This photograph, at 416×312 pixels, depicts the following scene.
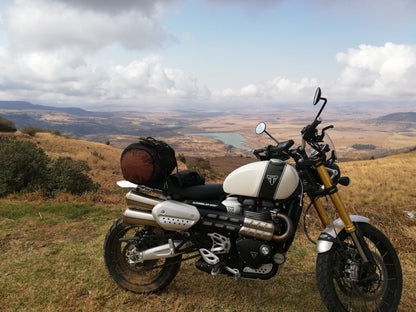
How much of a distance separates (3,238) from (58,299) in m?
2.68

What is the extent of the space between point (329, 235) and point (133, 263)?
2.44m

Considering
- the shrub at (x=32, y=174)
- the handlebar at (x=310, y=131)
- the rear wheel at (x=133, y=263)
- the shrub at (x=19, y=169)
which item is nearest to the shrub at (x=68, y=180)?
the shrub at (x=32, y=174)

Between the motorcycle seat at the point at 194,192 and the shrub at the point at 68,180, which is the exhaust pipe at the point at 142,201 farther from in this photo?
the shrub at the point at 68,180

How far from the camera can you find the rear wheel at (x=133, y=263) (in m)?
3.43

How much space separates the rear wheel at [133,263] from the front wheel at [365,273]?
6.25 ft

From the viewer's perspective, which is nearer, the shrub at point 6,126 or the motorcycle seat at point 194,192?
the motorcycle seat at point 194,192

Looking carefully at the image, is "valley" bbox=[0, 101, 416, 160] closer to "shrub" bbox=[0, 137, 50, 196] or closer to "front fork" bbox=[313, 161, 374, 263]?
"front fork" bbox=[313, 161, 374, 263]

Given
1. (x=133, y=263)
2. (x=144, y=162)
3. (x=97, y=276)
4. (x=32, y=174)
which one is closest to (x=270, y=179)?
(x=144, y=162)

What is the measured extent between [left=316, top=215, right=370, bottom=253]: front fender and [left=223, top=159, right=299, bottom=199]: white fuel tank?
2.21 feet

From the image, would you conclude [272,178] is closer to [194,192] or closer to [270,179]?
[270,179]

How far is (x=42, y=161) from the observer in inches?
383

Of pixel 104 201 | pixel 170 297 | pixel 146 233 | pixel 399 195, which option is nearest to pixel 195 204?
pixel 146 233

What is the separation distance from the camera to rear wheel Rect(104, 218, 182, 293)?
3.43m

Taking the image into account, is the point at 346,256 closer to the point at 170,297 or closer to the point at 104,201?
the point at 170,297
